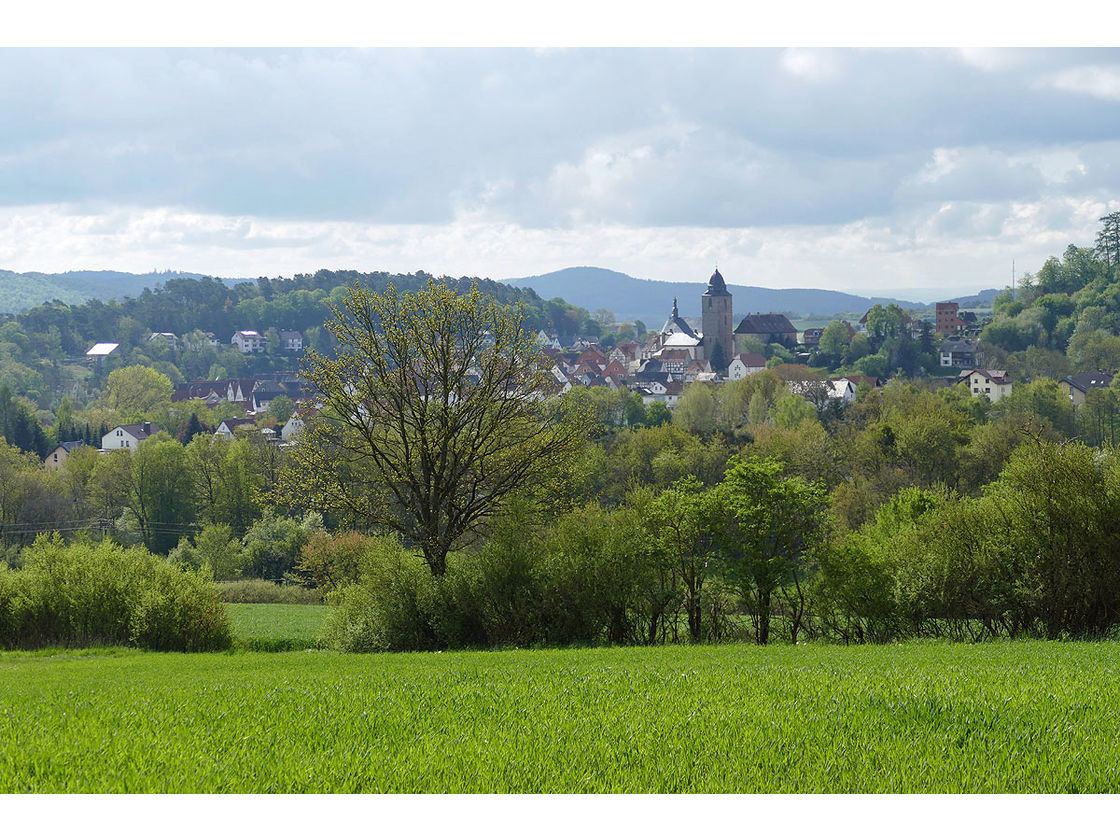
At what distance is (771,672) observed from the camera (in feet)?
39.9

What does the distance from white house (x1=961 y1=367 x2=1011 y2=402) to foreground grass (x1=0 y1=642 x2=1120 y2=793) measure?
115401 millimetres

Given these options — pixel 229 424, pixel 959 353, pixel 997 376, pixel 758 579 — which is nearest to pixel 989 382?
pixel 997 376

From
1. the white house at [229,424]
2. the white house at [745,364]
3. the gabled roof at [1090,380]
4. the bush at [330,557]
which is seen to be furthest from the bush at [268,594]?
the white house at [745,364]

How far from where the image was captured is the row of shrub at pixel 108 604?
2541cm

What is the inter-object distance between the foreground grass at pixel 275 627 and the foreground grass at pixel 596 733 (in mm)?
15873

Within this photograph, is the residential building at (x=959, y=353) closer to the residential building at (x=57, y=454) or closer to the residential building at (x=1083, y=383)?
the residential building at (x=1083, y=383)

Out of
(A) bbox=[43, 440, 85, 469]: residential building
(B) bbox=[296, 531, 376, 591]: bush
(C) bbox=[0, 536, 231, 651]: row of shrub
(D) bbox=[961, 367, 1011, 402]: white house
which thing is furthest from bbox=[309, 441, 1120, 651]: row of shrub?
(D) bbox=[961, 367, 1011, 402]: white house

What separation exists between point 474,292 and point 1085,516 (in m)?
15.6

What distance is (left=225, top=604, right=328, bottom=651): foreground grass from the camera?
28.3 m

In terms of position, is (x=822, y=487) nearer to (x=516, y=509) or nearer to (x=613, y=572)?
(x=613, y=572)

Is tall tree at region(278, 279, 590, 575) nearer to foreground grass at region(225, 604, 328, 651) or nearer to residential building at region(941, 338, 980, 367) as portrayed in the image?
foreground grass at region(225, 604, 328, 651)

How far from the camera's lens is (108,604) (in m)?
26.0

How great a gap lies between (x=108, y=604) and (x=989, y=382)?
377 feet
